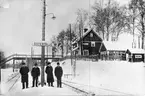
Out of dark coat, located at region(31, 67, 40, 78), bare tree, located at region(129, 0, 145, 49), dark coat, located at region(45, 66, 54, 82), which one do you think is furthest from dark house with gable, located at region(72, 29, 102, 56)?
bare tree, located at region(129, 0, 145, 49)

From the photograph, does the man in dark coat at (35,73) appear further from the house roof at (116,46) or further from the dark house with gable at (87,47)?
the house roof at (116,46)

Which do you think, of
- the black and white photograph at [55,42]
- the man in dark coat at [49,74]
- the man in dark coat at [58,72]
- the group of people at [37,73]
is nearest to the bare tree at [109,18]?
the black and white photograph at [55,42]

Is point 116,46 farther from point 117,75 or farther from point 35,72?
point 35,72

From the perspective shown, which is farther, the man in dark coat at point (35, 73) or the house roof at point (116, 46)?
the man in dark coat at point (35, 73)

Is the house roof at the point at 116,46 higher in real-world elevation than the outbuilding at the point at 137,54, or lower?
higher

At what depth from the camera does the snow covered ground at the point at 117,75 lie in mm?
5316

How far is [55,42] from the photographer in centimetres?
613

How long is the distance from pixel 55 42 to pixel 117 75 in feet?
6.75

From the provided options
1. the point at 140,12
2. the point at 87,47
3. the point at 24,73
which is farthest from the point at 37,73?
the point at 140,12

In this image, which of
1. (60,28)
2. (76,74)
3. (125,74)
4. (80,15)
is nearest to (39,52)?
(60,28)

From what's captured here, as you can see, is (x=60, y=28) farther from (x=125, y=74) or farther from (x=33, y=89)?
(x=125, y=74)

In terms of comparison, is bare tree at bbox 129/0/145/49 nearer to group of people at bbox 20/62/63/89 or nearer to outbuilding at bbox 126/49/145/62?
outbuilding at bbox 126/49/145/62

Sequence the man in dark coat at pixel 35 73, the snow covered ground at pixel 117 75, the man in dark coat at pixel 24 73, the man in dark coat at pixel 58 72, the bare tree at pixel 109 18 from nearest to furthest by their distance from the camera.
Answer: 1. the snow covered ground at pixel 117 75
2. the bare tree at pixel 109 18
3. the man in dark coat at pixel 24 73
4. the man in dark coat at pixel 35 73
5. the man in dark coat at pixel 58 72

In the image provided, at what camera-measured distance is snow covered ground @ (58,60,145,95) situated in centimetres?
532
